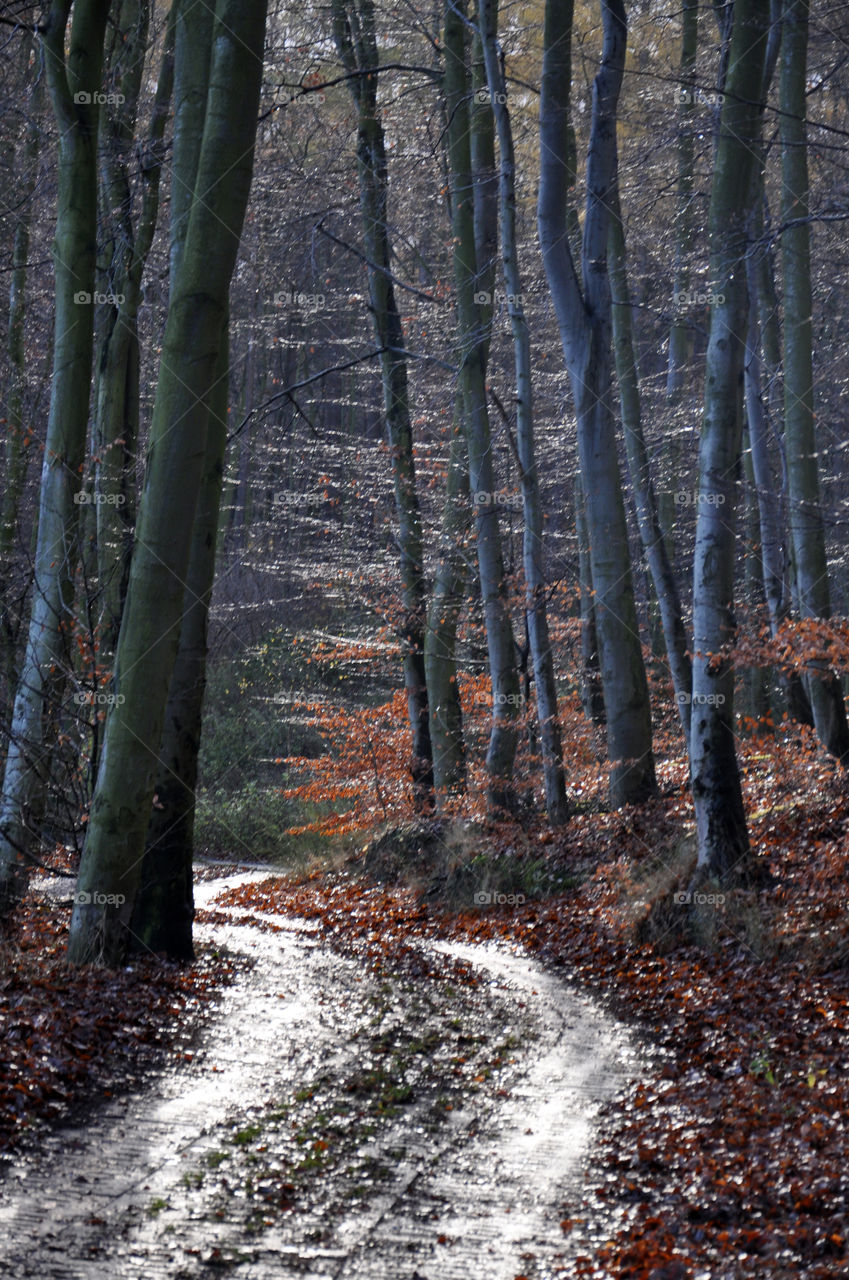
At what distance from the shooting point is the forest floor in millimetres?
4160

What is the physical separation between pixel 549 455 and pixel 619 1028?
12.1 metres

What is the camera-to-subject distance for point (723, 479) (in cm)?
985

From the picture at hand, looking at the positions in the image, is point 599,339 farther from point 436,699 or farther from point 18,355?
point 18,355

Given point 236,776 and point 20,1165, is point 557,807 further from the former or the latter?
point 236,776

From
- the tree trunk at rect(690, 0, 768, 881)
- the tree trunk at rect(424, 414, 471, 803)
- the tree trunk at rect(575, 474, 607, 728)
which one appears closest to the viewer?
the tree trunk at rect(690, 0, 768, 881)

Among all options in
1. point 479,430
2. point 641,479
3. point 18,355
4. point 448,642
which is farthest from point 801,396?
point 18,355

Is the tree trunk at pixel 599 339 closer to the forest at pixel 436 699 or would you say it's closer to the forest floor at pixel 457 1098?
the forest at pixel 436 699

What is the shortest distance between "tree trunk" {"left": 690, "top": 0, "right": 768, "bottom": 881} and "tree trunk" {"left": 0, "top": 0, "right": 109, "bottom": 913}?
549 centimetres

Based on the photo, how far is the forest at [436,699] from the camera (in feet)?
16.3

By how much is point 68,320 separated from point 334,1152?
7573mm

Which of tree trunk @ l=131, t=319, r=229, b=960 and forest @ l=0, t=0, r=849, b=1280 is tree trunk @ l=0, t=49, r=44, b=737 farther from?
tree trunk @ l=131, t=319, r=229, b=960

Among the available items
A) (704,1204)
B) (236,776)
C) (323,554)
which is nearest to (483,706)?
(323,554)

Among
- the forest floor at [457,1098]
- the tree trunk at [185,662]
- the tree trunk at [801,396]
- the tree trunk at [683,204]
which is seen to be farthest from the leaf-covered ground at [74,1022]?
the tree trunk at [683,204]

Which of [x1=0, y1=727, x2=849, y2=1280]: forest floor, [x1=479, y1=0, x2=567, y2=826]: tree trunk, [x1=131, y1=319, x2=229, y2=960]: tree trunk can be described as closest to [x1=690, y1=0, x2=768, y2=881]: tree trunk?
[x1=0, y1=727, x2=849, y2=1280]: forest floor
